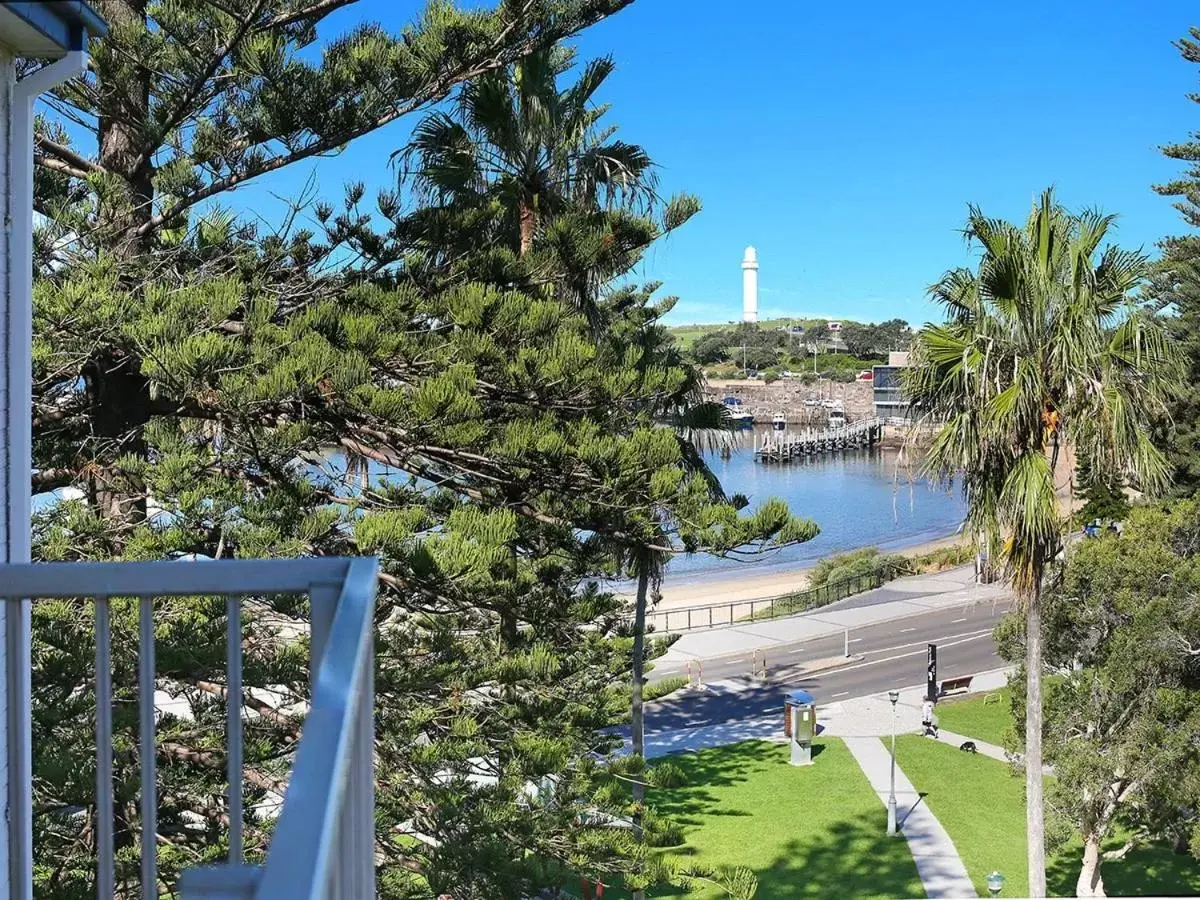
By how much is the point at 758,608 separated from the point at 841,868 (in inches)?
705

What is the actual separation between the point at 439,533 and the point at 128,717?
2368 millimetres

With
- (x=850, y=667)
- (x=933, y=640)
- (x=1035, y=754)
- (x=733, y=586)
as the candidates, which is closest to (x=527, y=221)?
(x=1035, y=754)

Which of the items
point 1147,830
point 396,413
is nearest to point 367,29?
point 396,413

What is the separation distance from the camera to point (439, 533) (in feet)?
21.7

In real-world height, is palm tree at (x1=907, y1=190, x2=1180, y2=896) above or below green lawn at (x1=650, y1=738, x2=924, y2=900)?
above

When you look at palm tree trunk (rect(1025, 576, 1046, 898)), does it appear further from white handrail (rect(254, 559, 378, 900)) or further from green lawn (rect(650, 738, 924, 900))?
white handrail (rect(254, 559, 378, 900))

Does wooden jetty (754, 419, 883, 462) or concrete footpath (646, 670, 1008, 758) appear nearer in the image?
concrete footpath (646, 670, 1008, 758)

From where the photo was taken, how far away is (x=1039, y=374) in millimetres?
7559

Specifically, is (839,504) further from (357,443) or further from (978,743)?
(357,443)

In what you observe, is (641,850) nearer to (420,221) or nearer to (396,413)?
(396,413)

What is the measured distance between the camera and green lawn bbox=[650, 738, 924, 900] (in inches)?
451

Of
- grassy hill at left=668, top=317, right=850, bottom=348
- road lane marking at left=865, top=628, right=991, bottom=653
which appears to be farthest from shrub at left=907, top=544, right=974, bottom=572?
grassy hill at left=668, top=317, right=850, bottom=348

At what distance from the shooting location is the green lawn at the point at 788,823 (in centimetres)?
1145

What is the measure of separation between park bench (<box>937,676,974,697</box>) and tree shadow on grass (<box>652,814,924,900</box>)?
6.47 metres
